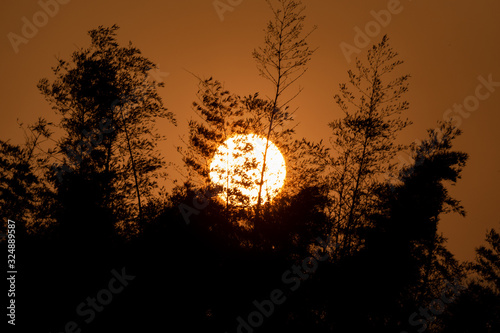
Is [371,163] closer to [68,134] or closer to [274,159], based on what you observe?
[274,159]

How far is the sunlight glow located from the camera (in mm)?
15891

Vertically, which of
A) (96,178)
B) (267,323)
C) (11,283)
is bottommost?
(267,323)

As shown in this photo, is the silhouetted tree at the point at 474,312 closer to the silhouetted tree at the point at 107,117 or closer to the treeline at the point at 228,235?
the treeline at the point at 228,235

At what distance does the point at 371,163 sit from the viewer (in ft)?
59.1

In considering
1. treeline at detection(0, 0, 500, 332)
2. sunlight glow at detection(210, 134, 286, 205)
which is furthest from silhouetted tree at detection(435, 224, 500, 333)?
sunlight glow at detection(210, 134, 286, 205)

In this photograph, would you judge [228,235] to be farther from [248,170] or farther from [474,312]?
[474,312]

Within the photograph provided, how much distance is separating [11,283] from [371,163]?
49.8ft

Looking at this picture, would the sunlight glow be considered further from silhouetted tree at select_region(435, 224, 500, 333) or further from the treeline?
silhouetted tree at select_region(435, 224, 500, 333)

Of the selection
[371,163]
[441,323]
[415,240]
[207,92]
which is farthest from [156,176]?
[441,323]

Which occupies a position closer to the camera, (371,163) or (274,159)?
(274,159)

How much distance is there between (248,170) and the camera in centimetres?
1614

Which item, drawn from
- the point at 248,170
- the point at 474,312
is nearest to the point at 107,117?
the point at 248,170

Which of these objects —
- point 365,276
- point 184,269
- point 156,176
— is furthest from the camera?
point 156,176

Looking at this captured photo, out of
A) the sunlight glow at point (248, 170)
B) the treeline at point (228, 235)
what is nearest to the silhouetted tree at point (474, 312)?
the treeline at point (228, 235)
